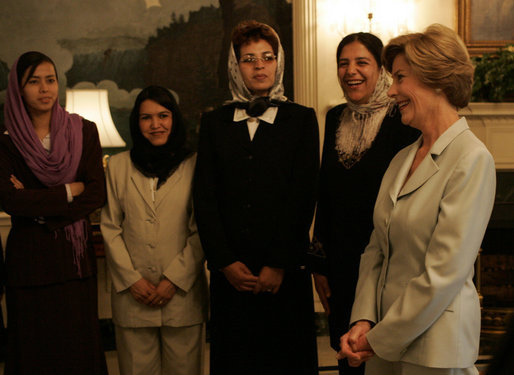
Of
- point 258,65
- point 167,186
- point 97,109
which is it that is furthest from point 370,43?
point 97,109

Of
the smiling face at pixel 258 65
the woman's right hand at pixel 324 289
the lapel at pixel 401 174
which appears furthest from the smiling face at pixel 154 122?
the lapel at pixel 401 174

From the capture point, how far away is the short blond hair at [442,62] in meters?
1.61

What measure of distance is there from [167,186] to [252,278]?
68 centimetres

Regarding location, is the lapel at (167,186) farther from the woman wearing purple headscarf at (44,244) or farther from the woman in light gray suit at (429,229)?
the woman in light gray suit at (429,229)

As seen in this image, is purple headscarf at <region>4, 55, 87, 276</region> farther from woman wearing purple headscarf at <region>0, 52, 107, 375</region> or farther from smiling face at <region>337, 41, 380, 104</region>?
smiling face at <region>337, 41, 380, 104</region>

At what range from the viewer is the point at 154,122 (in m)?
2.73

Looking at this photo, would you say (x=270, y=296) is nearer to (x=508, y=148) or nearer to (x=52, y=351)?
(x=52, y=351)

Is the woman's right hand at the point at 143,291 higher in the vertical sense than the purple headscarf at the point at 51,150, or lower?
lower

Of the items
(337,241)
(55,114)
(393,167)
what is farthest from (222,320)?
(55,114)

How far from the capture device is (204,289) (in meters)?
2.84

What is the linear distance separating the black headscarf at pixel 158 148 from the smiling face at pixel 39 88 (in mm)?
449

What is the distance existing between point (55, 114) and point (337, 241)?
1622mm

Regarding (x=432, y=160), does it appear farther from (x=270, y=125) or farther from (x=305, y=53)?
(x=305, y=53)

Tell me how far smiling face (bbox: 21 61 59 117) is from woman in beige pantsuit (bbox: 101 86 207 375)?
46 cm
